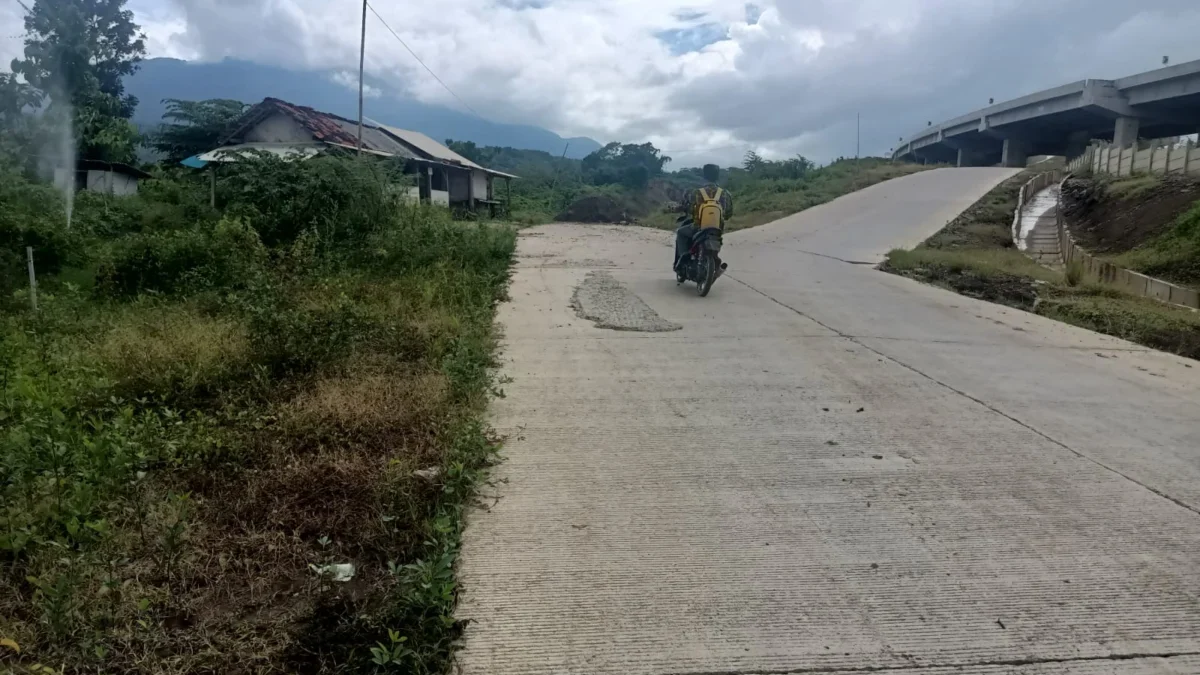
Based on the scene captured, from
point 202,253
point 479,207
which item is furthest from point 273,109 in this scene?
point 202,253

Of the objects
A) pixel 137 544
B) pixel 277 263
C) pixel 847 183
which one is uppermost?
pixel 847 183

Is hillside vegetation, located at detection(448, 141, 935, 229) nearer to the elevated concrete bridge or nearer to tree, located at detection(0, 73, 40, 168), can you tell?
the elevated concrete bridge

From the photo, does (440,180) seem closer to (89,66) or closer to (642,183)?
(89,66)

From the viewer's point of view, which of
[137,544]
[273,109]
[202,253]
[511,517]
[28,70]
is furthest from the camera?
[273,109]

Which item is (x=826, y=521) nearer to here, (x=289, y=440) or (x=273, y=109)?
(x=289, y=440)

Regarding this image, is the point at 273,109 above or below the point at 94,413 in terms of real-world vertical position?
above

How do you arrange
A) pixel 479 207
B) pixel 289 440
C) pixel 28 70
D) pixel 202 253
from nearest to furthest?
1. pixel 289 440
2. pixel 202 253
3. pixel 28 70
4. pixel 479 207

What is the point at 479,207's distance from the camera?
1411 inches

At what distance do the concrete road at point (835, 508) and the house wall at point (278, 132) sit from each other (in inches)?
823

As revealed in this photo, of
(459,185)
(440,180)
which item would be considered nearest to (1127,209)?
(440,180)

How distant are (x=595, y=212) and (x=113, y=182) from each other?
687 inches

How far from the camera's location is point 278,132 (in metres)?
26.0

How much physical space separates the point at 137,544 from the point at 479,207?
1324 inches

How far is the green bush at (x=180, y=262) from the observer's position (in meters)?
8.90
